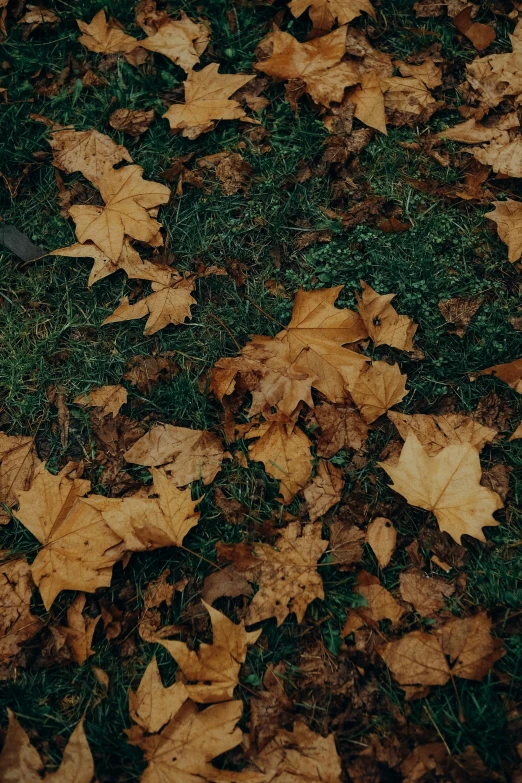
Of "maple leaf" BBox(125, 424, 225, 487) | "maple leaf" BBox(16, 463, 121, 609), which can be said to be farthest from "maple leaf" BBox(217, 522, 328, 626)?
"maple leaf" BBox(16, 463, 121, 609)

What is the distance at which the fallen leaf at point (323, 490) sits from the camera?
2125 mm

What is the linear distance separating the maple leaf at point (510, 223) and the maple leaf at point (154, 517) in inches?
62.6

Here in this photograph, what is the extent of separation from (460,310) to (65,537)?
5.63 feet

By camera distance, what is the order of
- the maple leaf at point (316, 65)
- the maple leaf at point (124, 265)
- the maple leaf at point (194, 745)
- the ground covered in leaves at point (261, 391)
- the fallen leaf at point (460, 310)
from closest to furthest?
the maple leaf at point (194, 745), the ground covered in leaves at point (261, 391), the fallen leaf at point (460, 310), the maple leaf at point (124, 265), the maple leaf at point (316, 65)

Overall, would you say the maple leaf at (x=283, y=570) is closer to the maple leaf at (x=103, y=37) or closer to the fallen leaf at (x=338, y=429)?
the fallen leaf at (x=338, y=429)

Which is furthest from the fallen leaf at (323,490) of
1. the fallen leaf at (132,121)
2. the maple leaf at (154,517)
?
the fallen leaf at (132,121)

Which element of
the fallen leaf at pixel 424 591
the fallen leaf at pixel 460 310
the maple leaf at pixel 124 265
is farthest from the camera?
the maple leaf at pixel 124 265

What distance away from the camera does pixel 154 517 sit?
2080 mm

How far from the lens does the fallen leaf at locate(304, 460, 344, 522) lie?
6.97ft

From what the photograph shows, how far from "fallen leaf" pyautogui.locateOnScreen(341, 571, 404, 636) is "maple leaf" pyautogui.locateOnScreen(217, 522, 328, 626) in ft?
0.45

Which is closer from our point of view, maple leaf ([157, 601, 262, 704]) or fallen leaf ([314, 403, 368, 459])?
maple leaf ([157, 601, 262, 704])

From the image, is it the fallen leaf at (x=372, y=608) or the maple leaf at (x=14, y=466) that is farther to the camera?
the maple leaf at (x=14, y=466)

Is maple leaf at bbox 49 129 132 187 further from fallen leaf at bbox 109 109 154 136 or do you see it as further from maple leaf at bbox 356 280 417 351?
maple leaf at bbox 356 280 417 351

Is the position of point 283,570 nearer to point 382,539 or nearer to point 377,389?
A: point 382,539
